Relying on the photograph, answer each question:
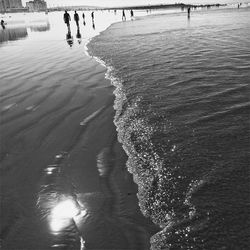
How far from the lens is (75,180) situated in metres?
4.20

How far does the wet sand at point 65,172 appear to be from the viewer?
10.3 feet

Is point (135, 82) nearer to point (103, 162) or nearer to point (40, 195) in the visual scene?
point (103, 162)

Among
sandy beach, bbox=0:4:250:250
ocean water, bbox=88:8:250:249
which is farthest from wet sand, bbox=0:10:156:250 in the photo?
ocean water, bbox=88:8:250:249

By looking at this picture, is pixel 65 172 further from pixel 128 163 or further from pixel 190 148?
pixel 190 148

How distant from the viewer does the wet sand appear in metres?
3.15

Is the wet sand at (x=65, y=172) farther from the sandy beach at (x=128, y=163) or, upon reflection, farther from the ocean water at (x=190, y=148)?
the ocean water at (x=190, y=148)

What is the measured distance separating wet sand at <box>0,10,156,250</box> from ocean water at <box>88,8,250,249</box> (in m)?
0.25

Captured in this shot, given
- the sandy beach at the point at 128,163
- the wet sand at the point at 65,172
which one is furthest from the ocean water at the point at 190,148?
the wet sand at the point at 65,172

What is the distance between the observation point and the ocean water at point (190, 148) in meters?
3.12

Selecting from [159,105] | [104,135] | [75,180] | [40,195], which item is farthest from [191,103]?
Result: [40,195]

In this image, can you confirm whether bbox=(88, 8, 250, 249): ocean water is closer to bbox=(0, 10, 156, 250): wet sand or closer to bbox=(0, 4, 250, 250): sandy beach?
bbox=(0, 4, 250, 250): sandy beach

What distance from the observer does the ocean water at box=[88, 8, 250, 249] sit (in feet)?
10.2

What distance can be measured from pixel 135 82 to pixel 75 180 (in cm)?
557

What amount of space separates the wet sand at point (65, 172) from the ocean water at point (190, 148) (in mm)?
251
